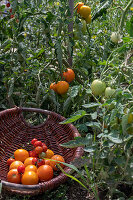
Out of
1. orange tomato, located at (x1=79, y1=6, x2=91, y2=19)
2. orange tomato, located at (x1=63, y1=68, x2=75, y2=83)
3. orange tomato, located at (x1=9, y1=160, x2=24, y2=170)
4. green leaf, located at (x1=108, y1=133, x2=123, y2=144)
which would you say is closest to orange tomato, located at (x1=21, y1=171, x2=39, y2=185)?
orange tomato, located at (x1=9, y1=160, x2=24, y2=170)

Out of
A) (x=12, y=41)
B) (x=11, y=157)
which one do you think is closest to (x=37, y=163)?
(x=11, y=157)

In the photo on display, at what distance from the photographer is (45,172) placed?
1.35m

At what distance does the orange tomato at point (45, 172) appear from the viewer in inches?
53.3

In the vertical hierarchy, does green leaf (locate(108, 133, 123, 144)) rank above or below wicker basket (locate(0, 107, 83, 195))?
above

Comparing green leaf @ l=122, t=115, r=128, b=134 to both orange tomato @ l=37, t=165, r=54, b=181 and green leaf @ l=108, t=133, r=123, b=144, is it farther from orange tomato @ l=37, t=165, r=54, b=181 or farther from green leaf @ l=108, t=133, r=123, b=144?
orange tomato @ l=37, t=165, r=54, b=181

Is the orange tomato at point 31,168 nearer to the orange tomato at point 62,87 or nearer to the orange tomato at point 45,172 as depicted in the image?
the orange tomato at point 45,172

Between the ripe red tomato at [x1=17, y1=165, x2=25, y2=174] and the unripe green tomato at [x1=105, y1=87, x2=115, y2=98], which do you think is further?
the ripe red tomato at [x1=17, y1=165, x2=25, y2=174]

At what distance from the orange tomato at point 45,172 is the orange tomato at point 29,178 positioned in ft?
0.11

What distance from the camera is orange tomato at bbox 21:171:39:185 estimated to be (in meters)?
1.30

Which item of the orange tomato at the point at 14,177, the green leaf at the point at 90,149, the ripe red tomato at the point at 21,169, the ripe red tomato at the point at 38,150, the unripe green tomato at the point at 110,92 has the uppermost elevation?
the unripe green tomato at the point at 110,92

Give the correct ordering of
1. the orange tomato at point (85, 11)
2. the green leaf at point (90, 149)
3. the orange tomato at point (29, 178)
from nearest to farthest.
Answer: the green leaf at point (90, 149)
the orange tomato at point (29, 178)
the orange tomato at point (85, 11)

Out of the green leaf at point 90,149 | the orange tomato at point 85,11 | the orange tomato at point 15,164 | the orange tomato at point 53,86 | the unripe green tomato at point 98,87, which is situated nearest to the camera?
the green leaf at point 90,149

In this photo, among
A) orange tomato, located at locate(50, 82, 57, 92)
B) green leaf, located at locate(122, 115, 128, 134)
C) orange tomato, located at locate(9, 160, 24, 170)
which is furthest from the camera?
orange tomato, located at locate(50, 82, 57, 92)

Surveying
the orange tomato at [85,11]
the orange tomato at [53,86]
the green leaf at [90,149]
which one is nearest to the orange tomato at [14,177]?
the green leaf at [90,149]
